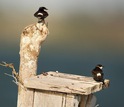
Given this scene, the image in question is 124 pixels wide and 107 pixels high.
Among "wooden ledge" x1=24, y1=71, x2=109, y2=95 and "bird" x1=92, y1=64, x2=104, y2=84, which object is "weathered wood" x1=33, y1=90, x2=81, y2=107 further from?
"bird" x1=92, y1=64, x2=104, y2=84

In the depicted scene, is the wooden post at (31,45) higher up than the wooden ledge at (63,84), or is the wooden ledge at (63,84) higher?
the wooden post at (31,45)

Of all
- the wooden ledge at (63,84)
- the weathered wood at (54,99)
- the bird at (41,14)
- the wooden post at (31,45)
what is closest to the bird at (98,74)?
the wooden ledge at (63,84)

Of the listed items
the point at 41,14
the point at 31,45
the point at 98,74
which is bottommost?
the point at 98,74

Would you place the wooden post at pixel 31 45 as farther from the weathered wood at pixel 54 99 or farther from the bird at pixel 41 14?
the weathered wood at pixel 54 99

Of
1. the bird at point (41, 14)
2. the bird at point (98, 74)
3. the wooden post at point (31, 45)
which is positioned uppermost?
the bird at point (41, 14)

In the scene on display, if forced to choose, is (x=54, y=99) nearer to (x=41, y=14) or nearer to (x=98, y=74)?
(x=98, y=74)

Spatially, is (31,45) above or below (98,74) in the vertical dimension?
above

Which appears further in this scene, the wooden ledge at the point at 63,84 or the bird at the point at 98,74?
the bird at the point at 98,74

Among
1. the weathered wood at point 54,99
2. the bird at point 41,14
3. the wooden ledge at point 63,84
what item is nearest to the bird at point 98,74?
the wooden ledge at point 63,84

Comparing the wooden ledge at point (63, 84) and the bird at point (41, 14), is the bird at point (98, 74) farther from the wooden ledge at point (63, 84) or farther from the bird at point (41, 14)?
the bird at point (41, 14)

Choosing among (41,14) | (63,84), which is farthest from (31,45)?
(63,84)

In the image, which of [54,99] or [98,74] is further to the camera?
[98,74]

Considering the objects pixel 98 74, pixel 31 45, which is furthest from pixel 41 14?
pixel 98 74

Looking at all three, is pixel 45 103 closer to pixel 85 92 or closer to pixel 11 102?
pixel 85 92
